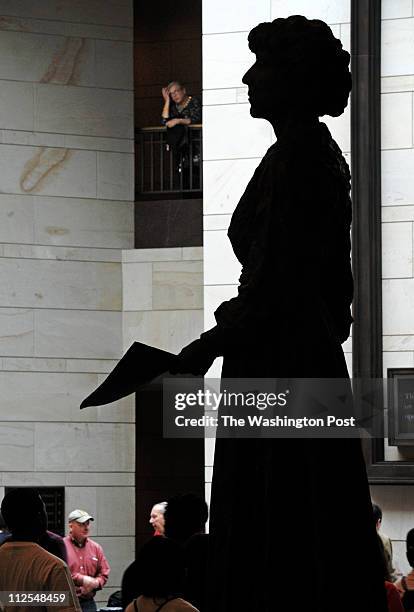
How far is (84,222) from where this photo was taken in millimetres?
18141

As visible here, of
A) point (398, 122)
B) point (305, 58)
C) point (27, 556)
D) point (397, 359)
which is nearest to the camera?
point (305, 58)

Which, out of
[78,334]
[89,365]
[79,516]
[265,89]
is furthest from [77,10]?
[265,89]

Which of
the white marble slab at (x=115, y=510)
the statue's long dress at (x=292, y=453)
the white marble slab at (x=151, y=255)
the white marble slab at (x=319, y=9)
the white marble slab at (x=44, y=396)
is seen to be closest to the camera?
the statue's long dress at (x=292, y=453)

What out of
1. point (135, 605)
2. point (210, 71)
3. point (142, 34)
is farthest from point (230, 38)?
point (135, 605)

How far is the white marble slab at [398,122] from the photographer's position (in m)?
12.7

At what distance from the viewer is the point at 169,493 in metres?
20.2

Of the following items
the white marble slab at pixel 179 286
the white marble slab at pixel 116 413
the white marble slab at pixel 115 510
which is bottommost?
the white marble slab at pixel 115 510

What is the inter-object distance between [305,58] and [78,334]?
14097 mm

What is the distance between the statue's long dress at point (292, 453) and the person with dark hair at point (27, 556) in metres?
2.01

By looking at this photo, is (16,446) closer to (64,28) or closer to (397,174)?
(64,28)

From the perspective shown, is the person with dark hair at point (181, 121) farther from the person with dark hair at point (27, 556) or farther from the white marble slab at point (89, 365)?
the person with dark hair at point (27, 556)

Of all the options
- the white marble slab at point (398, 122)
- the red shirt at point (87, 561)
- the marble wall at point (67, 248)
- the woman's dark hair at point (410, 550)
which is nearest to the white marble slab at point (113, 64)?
the marble wall at point (67, 248)

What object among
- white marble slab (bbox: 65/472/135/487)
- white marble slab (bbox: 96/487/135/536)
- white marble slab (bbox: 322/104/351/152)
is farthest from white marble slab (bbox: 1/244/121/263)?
white marble slab (bbox: 322/104/351/152)

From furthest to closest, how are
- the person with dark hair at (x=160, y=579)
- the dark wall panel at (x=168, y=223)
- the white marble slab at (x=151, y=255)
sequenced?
the dark wall panel at (x=168, y=223) < the white marble slab at (x=151, y=255) < the person with dark hair at (x=160, y=579)
